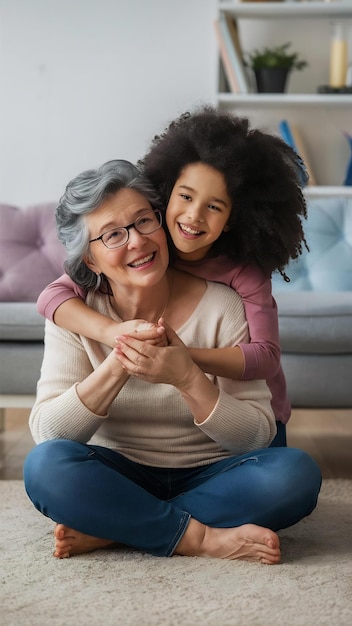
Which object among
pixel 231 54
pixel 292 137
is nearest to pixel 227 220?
pixel 231 54

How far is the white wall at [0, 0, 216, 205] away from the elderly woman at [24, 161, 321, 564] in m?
2.62

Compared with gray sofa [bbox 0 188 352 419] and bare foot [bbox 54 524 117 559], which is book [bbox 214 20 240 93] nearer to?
gray sofa [bbox 0 188 352 419]

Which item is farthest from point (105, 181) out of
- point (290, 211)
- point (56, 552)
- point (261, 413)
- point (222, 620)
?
point (222, 620)

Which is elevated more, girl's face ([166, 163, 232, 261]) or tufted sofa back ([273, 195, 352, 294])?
girl's face ([166, 163, 232, 261])

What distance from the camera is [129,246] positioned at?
1.90 meters

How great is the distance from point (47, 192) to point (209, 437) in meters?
2.79

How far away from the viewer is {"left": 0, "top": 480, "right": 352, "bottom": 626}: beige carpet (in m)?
1.59

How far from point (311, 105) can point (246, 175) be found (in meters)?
2.63

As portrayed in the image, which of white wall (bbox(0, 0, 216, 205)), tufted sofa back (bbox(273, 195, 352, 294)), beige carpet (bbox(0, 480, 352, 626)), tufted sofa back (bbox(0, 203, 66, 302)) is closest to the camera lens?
beige carpet (bbox(0, 480, 352, 626))

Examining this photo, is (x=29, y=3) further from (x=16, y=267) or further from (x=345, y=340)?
(x=345, y=340)

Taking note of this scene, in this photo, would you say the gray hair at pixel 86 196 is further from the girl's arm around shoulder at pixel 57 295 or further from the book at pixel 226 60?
the book at pixel 226 60

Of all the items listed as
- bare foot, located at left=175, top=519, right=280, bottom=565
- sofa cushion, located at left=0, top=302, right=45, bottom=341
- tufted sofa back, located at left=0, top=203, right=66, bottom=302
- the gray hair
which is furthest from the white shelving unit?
bare foot, located at left=175, top=519, right=280, bottom=565

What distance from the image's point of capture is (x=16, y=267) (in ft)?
11.4

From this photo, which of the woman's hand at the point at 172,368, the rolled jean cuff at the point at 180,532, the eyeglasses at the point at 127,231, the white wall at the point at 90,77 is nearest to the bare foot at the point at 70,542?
the rolled jean cuff at the point at 180,532
